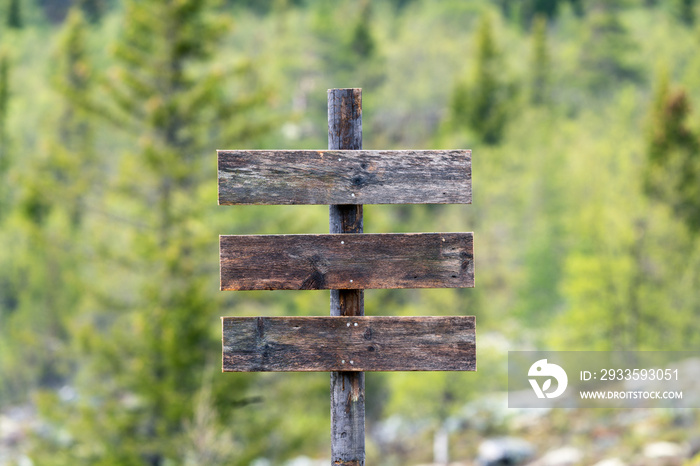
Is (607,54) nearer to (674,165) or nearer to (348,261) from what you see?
(674,165)

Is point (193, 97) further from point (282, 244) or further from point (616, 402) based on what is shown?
point (616, 402)

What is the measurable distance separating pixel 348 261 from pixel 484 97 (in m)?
37.2

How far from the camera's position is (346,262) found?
379 centimetres

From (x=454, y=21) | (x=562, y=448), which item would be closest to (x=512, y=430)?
(x=562, y=448)

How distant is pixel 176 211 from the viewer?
16469 mm

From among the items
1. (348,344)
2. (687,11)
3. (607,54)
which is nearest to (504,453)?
(348,344)

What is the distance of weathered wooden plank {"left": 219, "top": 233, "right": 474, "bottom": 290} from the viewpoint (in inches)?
147

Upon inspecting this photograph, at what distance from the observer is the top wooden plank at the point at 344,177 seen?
379 centimetres

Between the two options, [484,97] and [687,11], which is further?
[687,11]

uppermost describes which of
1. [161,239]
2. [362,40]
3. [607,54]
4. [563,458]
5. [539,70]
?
[362,40]

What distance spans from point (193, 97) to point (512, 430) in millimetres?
16330

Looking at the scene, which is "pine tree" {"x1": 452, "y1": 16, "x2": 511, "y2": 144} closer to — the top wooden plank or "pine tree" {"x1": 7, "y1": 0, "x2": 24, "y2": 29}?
"pine tree" {"x1": 7, "y1": 0, "x2": 24, "y2": 29}

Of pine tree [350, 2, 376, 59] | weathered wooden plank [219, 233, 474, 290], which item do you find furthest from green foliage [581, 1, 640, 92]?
weathered wooden plank [219, 233, 474, 290]

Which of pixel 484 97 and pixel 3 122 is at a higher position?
pixel 484 97
